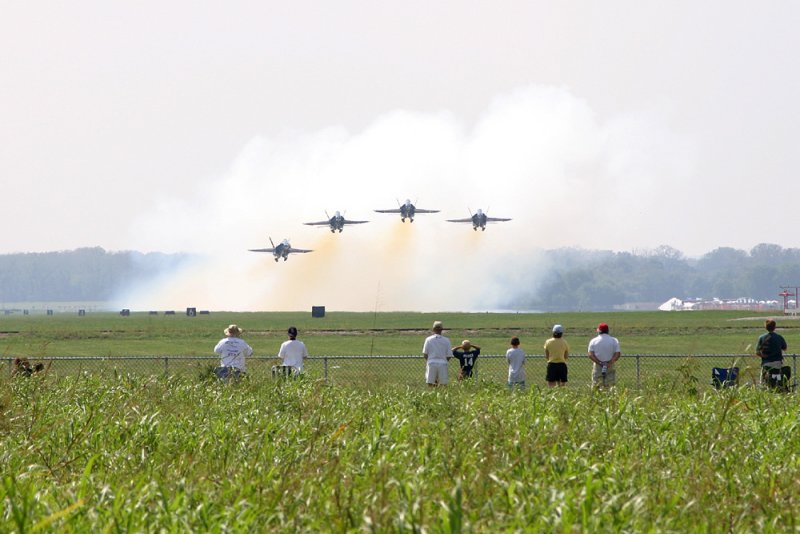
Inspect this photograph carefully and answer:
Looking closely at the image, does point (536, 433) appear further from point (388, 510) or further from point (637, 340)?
point (637, 340)

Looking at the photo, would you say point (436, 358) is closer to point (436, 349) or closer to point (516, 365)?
point (436, 349)

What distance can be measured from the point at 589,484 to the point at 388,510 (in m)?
1.97

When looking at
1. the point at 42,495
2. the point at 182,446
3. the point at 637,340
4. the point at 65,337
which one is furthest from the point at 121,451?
the point at 65,337

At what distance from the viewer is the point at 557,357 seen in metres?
20.4

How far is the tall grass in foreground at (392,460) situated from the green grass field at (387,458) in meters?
0.03

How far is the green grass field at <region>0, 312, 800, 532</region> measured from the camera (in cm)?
828

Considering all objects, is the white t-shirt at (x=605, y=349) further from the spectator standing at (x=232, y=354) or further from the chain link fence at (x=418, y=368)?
the spectator standing at (x=232, y=354)

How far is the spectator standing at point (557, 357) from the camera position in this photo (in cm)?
2031

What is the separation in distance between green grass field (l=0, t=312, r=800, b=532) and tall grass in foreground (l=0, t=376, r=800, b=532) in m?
0.03

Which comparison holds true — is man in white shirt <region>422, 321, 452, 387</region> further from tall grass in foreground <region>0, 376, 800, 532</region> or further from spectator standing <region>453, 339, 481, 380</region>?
tall grass in foreground <region>0, 376, 800, 532</region>

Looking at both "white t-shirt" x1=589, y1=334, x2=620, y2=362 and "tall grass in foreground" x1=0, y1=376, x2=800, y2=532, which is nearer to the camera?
"tall grass in foreground" x1=0, y1=376, x2=800, y2=532

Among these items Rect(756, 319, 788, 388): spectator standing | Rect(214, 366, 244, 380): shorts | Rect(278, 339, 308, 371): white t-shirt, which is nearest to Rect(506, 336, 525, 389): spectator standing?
Rect(278, 339, 308, 371): white t-shirt

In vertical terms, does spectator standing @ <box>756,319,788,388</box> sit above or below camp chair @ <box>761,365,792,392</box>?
above

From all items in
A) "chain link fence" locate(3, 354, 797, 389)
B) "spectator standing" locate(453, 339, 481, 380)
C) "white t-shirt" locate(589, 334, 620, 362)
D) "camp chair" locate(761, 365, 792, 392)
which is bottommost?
"chain link fence" locate(3, 354, 797, 389)
